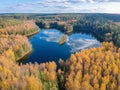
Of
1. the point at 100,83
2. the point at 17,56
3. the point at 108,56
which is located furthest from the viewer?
the point at 17,56

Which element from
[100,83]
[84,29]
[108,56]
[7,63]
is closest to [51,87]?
[100,83]

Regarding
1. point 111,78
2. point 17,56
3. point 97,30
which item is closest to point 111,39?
point 97,30

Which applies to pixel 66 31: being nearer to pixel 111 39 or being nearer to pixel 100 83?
pixel 111 39

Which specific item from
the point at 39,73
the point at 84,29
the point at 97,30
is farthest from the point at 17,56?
the point at 84,29

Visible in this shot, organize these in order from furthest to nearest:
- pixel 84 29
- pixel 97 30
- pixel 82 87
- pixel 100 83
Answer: pixel 84 29, pixel 97 30, pixel 100 83, pixel 82 87

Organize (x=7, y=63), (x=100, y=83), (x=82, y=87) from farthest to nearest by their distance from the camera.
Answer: (x=7, y=63) → (x=100, y=83) → (x=82, y=87)

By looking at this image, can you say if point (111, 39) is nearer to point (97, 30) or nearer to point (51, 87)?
point (97, 30)

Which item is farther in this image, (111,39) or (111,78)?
(111,39)

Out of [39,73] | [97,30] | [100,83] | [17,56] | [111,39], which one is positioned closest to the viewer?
[100,83]
